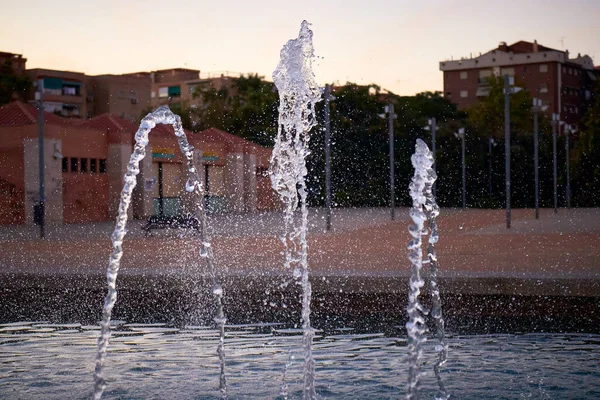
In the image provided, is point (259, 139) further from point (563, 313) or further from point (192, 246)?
point (563, 313)

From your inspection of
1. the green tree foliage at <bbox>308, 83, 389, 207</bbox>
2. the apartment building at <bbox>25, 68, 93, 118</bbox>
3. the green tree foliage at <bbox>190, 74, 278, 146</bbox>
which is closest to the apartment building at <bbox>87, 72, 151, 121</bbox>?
the apartment building at <bbox>25, 68, 93, 118</bbox>

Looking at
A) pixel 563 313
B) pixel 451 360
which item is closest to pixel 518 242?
pixel 563 313

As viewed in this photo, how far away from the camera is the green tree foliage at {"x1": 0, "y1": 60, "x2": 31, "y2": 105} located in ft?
217

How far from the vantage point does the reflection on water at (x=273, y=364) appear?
6.16 meters

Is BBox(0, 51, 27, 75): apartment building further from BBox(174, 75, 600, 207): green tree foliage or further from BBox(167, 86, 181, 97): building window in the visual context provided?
BBox(167, 86, 181, 97): building window

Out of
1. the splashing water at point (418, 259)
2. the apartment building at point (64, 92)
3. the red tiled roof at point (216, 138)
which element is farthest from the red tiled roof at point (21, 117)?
the apartment building at point (64, 92)

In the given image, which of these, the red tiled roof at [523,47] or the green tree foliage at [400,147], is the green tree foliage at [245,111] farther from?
the red tiled roof at [523,47]

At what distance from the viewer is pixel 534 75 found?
8725cm

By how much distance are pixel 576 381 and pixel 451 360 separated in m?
1.09

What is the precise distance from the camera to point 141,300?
10.4 metres

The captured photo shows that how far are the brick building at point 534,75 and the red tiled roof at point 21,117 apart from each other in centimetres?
5702

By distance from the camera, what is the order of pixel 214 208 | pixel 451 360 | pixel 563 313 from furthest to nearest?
1. pixel 214 208
2. pixel 563 313
3. pixel 451 360

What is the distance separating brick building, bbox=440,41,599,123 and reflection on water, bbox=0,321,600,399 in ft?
255

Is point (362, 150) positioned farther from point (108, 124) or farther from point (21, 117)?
point (21, 117)
